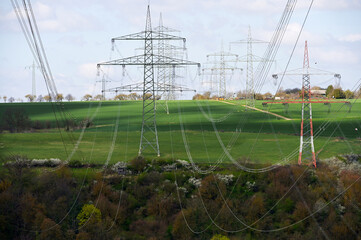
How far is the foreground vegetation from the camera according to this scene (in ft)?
111

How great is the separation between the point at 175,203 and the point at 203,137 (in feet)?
71.5

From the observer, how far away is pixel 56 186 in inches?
1508

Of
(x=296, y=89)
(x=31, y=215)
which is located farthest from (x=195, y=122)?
(x=296, y=89)

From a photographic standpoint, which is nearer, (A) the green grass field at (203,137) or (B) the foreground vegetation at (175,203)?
(B) the foreground vegetation at (175,203)

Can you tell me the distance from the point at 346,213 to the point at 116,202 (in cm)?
1690

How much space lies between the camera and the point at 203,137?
194ft

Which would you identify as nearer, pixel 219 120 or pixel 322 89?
pixel 219 120

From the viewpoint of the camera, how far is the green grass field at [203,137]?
48.4 metres

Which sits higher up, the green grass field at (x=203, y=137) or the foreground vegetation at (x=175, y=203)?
the green grass field at (x=203, y=137)

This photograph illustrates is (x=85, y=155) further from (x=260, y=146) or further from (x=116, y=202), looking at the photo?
(x=260, y=146)

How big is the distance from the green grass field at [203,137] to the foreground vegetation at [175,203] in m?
4.92

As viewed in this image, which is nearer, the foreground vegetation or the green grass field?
the foreground vegetation

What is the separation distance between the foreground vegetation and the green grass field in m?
4.92

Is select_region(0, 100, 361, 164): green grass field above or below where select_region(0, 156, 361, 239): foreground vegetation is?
above
